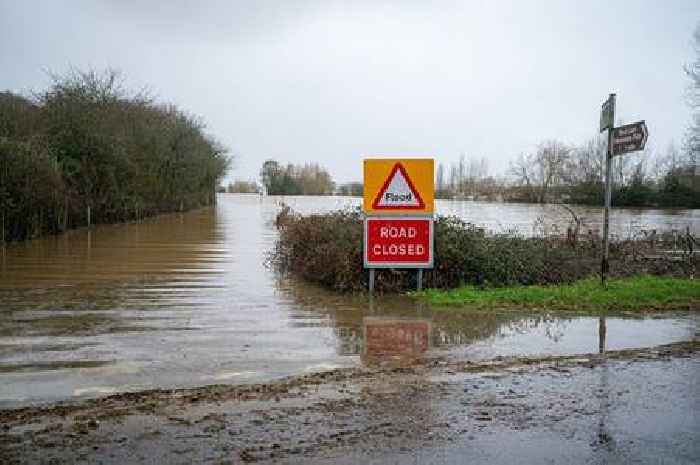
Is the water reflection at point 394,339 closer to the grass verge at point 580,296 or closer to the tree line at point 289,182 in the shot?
the grass verge at point 580,296

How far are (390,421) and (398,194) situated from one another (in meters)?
6.16

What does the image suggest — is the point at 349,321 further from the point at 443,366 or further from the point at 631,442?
the point at 631,442

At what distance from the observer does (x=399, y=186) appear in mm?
10234

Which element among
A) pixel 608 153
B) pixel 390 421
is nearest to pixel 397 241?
pixel 608 153

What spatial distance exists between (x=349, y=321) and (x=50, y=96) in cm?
2455

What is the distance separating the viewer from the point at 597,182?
189 ft

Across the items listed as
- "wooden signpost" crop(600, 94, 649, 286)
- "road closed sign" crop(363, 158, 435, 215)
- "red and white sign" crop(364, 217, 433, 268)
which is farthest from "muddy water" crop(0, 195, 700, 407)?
"wooden signpost" crop(600, 94, 649, 286)

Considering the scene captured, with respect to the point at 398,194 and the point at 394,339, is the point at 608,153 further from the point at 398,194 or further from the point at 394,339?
the point at 394,339

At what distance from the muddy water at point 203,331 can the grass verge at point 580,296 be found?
0.59 meters

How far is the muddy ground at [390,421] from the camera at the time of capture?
Result: 390cm

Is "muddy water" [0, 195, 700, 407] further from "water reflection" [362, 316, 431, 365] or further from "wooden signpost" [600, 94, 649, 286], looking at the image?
"wooden signpost" [600, 94, 649, 286]

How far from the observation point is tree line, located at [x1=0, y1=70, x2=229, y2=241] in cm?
1952

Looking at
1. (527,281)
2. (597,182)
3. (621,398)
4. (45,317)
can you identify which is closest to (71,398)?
(45,317)

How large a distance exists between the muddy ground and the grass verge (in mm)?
3441
